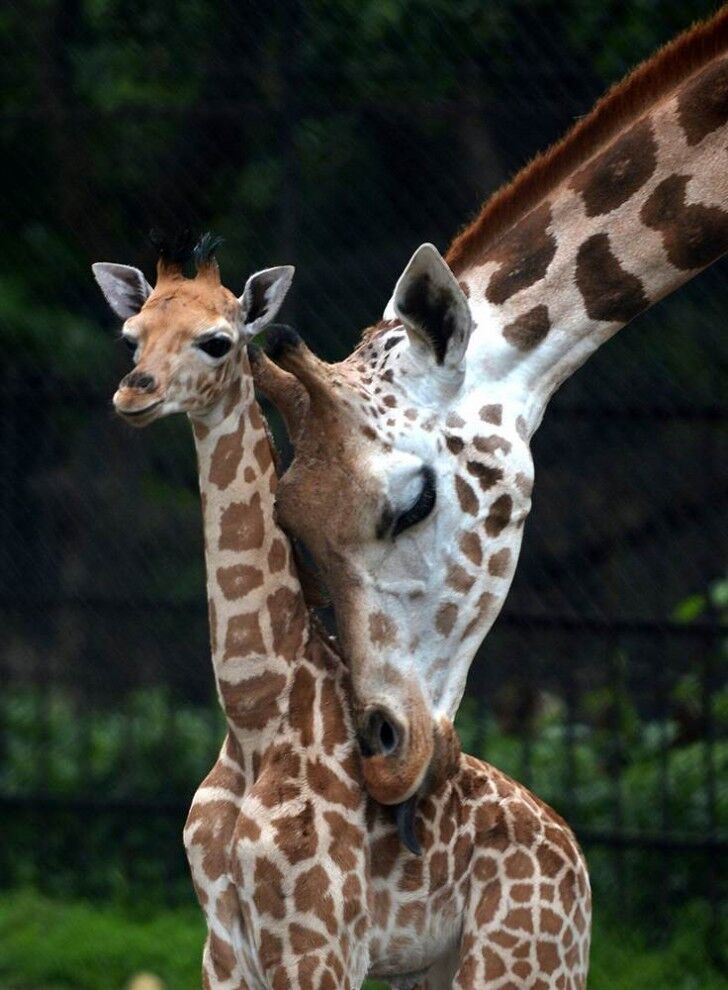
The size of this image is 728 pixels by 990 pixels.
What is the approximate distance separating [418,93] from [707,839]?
308 cm

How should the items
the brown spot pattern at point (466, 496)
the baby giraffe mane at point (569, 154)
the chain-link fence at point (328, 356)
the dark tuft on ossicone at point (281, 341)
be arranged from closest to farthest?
the dark tuft on ossicone at point (281, 341) → the brown spot pattern at point (466, 496) → the baby giraffe mane at point (569, 154) → the chain-link fence at point (328, 356)

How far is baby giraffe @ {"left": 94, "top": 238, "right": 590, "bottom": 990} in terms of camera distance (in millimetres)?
3459

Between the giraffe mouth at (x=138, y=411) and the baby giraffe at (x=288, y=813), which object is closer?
the giraffe mouth at (x=138, y=411)

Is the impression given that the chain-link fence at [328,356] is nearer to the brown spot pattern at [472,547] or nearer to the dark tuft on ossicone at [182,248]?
the brown spot pattern at [472,547]

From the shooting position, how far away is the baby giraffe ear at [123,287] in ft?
12.3

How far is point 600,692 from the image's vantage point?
23.4ft

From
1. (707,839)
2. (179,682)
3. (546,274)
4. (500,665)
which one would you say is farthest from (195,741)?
(546,274)

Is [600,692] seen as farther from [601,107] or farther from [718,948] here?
[601,107]

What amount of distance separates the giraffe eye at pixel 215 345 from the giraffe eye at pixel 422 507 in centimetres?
48

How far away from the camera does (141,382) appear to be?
10.7 ft

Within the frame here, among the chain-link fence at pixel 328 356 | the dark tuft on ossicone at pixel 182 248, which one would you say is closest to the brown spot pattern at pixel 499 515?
the dark tuft on ossicone at pixel 182 248

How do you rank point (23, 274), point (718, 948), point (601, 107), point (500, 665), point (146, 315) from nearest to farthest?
point (146, 315) < point (601, 107) < point (718, 948) < point (500, 665) < point (23, 274)

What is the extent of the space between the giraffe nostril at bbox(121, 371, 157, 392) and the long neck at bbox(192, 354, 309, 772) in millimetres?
330

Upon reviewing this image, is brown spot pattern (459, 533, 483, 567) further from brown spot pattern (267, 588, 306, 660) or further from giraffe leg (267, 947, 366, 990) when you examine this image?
giraffe leg (267, 947, 366, 990)
